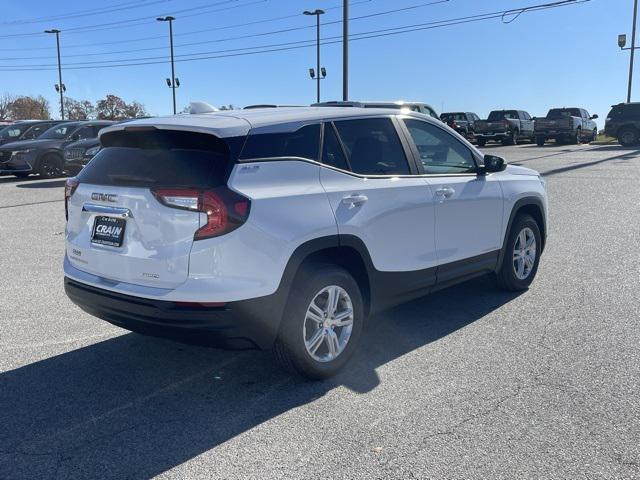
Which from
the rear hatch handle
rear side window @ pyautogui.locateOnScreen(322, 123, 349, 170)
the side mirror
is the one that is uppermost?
rear side window @ pyautogui.locateOnScreen(322, 123, 349, 170)

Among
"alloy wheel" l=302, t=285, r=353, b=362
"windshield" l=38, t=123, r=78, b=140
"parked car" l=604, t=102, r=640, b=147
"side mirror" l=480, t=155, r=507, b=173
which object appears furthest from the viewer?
"parked car" l=604, t=102, r=640, b=147

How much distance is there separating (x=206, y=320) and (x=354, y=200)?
1.31 m

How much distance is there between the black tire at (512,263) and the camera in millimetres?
5906

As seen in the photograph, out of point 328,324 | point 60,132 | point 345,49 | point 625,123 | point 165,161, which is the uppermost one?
point 345,49

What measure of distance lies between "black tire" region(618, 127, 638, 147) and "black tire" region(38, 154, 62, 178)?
2706 cm

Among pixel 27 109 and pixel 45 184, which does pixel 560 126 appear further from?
pixel 27 109

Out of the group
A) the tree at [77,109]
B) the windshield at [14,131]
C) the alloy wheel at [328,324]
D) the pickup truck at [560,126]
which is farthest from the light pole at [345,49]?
the tree at [77,109]

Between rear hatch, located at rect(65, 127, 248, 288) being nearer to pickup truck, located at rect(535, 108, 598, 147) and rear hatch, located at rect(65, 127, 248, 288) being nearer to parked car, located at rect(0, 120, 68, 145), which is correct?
parked car, located at rect(0, 120, 68, 145)

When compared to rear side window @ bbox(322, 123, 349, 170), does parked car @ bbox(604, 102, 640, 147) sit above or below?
above

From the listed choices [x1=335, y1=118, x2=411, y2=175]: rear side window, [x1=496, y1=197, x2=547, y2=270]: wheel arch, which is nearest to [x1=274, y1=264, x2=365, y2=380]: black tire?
[x1=335, y1=118, x2=411, y2=175]: rear side window

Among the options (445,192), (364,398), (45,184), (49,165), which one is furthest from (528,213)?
(49,165)

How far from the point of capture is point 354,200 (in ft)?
13.6

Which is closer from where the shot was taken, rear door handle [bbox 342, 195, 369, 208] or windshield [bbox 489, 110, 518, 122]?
rear door handle [bbox 342, 195, 369, 208]

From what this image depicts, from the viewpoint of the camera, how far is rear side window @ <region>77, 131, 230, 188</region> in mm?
3574
